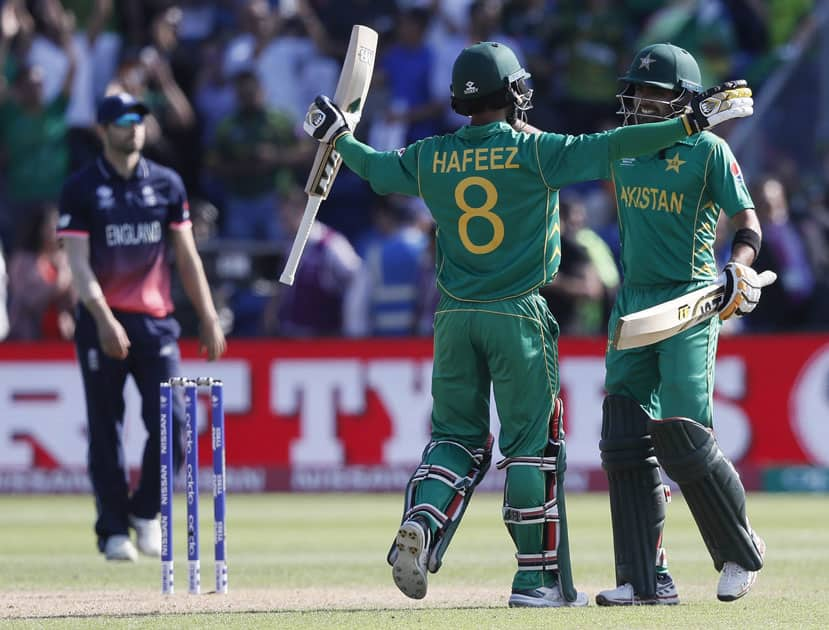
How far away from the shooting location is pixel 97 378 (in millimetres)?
9297

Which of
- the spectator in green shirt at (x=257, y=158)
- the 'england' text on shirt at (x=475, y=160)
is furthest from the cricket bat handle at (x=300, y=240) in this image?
the spectator in green shirt at (x=257, y=158)

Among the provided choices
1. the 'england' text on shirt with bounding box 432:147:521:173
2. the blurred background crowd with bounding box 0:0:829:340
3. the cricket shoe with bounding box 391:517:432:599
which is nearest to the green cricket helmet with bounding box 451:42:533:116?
the 'england' text on shirt with bounding box 432:147:521:173

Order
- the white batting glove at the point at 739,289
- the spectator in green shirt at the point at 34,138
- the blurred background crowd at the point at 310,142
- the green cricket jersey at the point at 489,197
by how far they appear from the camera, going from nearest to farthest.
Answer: the white batting glove at the point at 739,289 → the green cricket jersey at the point at 489,197 → the blurred background crowd at the point at 310,142 → the spectator in green shirt at the point at 34,138

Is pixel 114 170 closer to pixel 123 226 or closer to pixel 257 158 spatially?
pixel 123 226

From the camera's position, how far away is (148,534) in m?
9.39

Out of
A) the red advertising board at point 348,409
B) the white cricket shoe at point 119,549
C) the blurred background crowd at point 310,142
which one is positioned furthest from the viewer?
the blurred background crowd at point 310,142

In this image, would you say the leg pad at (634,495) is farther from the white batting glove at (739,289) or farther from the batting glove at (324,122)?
the batting glove at (324,122)

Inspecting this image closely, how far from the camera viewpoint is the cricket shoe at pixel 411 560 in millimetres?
6473

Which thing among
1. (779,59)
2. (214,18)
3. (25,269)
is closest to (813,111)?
(779,59)

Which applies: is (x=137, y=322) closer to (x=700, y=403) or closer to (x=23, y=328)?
(x=700, y=403)

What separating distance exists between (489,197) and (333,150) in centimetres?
77

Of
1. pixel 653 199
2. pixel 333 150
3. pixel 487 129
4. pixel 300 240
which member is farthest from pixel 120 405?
pixel 653 199

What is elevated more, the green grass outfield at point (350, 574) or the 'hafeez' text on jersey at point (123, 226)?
the 'hafeez' text on jersey at point (123, 226)

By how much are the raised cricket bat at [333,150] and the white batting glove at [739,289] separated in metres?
1.68
